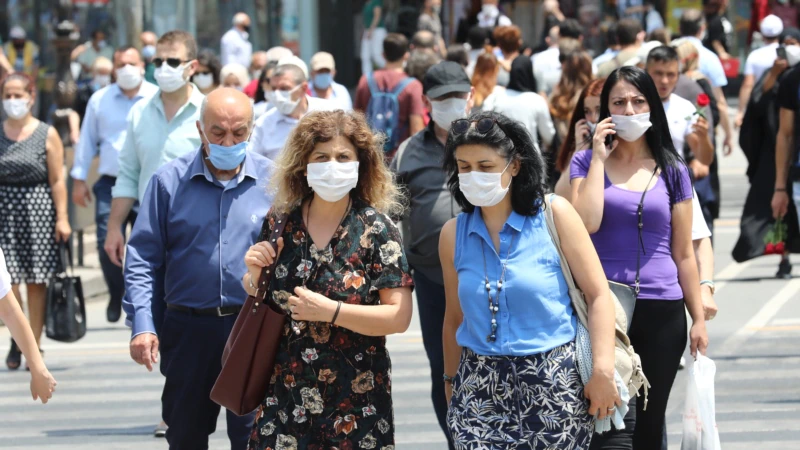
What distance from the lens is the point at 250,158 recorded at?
5.63 meters

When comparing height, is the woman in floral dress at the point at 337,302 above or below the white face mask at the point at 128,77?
above

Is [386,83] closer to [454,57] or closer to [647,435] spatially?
[454,57]

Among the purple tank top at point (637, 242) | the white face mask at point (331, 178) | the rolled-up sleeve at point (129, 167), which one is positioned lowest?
the rolled-up sleeve at point (129, 167)

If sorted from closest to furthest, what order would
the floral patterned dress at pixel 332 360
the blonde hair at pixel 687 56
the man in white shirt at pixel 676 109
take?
the floral patterned dress at pixel 332 360, the man in white shirt at pixel 676 109, the blonde hair at pixel 687 56

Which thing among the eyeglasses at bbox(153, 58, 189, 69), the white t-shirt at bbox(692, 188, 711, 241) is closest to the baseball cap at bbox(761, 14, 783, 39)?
the eyeglasses at bbox(153, 58, 189, 69)

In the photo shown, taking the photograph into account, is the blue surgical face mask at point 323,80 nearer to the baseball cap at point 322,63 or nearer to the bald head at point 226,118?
the baseball cap at point 322,63

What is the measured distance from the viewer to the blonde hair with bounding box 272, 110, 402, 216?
4.69 meters

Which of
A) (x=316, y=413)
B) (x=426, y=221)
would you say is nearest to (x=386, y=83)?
(x=426, y=221)

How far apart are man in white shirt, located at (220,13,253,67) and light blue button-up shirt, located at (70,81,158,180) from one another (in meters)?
12.1

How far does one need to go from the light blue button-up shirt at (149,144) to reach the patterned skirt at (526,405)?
349 centimetres

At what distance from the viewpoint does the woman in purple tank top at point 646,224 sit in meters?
5.19

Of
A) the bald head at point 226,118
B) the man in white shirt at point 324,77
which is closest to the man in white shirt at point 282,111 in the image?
the bald head at point 226,118

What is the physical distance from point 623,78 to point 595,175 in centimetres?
42

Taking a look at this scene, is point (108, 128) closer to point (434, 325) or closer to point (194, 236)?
point (434, 325)
